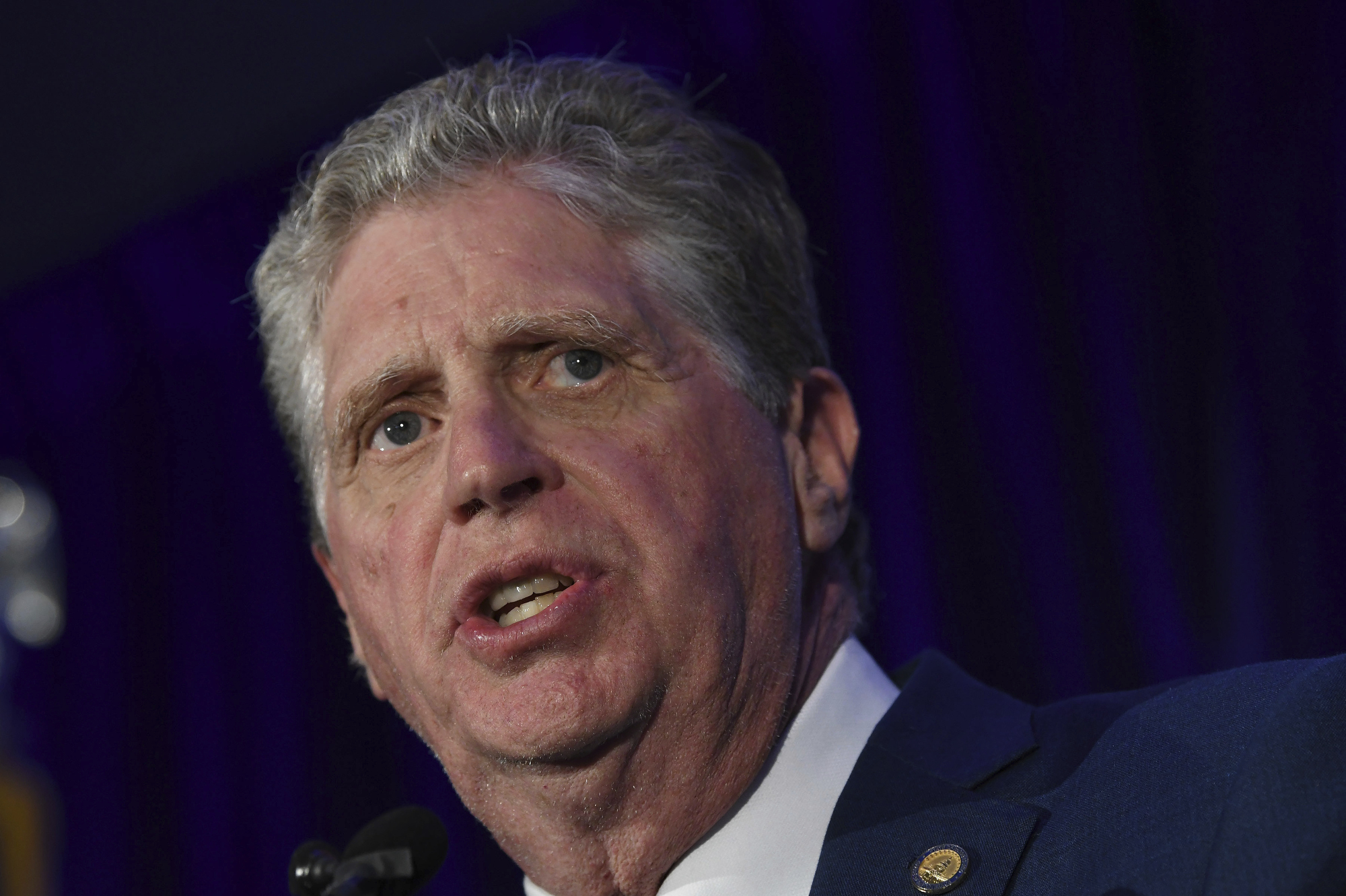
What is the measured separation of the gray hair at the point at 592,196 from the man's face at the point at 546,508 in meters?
0.05

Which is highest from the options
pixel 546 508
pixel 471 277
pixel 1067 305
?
pixel 471 277

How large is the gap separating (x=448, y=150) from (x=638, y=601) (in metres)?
0.75

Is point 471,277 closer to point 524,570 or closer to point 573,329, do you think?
point 573,329

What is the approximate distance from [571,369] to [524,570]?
0.99ft

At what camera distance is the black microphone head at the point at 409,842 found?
1.64 meters

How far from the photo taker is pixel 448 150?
5.93ft

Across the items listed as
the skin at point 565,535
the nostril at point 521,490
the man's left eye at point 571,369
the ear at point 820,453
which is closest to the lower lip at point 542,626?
the skin at point 565,535

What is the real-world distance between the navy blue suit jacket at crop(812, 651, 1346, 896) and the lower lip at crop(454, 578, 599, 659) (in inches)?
15.0

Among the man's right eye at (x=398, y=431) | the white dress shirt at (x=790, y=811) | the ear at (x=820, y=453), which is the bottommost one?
the white dress shirt at (x=790, y=811)

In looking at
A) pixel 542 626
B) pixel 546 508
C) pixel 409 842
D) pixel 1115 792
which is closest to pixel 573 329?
pixel 546 508

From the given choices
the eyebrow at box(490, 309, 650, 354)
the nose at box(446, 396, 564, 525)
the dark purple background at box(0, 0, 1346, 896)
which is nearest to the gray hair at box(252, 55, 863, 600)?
the eyebrow at box(490, 309, 650, 354)

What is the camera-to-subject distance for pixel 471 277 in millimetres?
1651

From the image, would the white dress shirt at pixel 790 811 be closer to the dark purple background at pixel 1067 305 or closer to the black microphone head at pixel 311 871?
the black microphone head at pixel 311 871

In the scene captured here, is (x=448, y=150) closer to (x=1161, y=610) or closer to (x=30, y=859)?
(x=1161, y=610)
